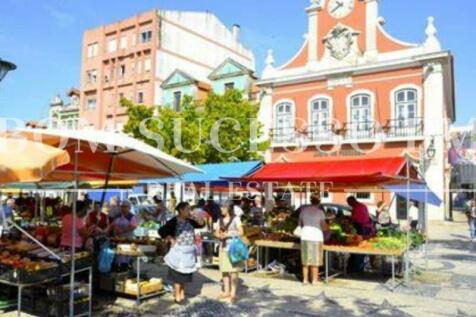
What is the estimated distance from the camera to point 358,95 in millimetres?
27219

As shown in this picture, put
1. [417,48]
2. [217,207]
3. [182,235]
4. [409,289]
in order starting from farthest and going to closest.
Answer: [417,48]
[217,207]
[409,289]
[182,235]

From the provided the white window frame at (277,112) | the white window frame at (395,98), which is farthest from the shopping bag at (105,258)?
the white window frame at (277,112)

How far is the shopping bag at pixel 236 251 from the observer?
8.05 metres

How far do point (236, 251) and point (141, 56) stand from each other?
4070cm

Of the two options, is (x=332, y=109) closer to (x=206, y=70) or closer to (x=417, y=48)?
(x=417, y=48)

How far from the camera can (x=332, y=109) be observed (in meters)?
27.9

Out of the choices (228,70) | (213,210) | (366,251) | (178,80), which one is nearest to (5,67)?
(366,251)

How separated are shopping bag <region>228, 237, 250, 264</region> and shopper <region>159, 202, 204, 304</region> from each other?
23.4 inches

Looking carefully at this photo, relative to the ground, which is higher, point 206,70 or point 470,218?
point 206,70

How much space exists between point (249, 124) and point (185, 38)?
76.7ft

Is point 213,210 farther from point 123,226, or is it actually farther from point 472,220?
point 472,220

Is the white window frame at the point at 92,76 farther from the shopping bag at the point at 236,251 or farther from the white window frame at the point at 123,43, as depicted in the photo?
the shopping bag at the point at 236,251

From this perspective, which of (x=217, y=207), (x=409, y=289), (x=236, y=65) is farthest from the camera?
(x=236, y=65)

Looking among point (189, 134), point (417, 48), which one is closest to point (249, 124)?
point (189, 134)
